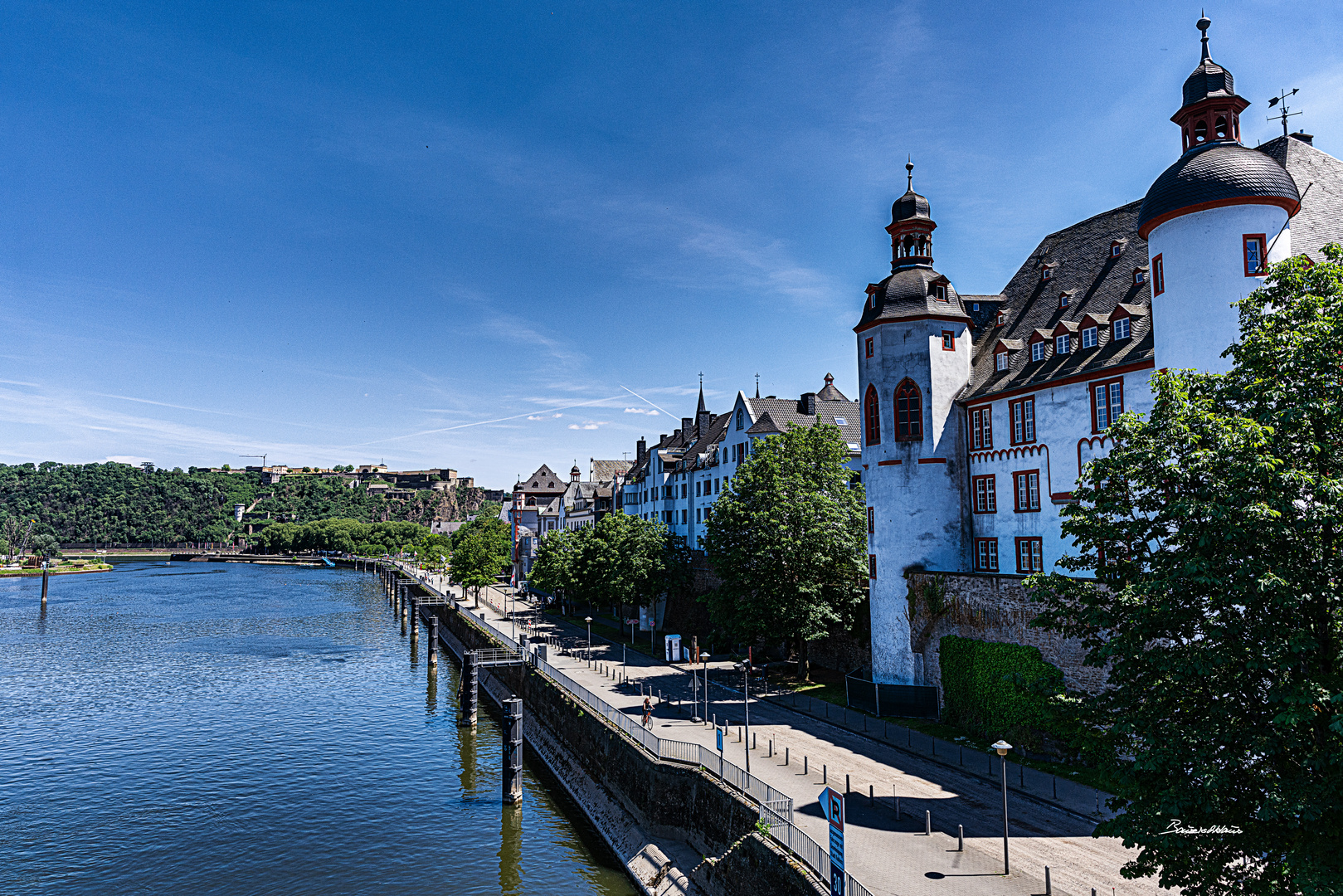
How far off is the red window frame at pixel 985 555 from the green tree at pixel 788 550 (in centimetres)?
784

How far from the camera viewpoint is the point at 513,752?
4047 centimetres

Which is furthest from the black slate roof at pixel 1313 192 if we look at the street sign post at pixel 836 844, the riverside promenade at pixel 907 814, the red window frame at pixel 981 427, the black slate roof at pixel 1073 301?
the street sign post at pixel 836 844

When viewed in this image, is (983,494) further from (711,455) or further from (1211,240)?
(711,455)

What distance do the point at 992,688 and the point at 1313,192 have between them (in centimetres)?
2421

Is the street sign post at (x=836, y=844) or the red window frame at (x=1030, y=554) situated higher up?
the red window frame at (x=1030, y=554)

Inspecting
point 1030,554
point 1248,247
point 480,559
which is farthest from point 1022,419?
point 480,559

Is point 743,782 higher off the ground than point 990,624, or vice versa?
point 990,624

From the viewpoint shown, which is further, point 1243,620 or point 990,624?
point 990,624

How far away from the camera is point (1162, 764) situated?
14.9 m

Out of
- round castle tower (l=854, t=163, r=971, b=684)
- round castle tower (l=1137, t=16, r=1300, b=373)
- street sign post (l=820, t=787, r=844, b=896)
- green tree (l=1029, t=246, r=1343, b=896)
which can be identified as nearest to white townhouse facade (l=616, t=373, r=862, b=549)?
round castle tower (l=854, t=163, r=971, b=684)

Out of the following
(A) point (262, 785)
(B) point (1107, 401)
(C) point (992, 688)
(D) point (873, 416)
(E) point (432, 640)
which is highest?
(D) point (873, 416)

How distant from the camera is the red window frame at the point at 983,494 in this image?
42.1 meters

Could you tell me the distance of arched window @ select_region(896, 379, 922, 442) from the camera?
43688 mm

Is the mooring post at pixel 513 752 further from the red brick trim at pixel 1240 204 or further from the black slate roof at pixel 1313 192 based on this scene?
the black slate roof at pixel 1313 192
